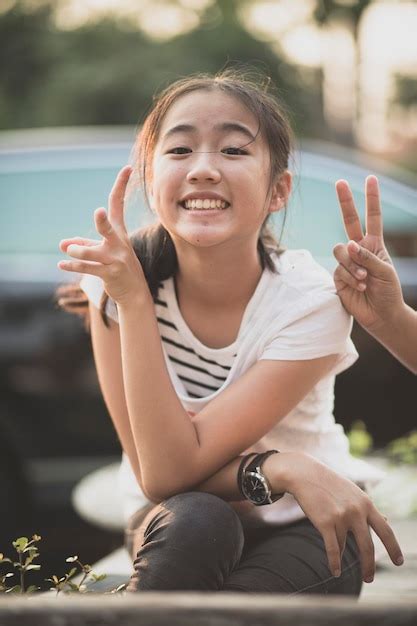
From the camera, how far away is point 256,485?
6.85 ft

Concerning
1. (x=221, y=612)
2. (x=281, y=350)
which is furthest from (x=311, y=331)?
(x=221, y=612)

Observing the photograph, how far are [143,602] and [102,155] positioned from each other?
3684 mm

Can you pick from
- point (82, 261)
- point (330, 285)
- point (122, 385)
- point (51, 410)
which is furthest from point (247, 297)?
point (51, 410)

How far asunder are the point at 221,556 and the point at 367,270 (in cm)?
71

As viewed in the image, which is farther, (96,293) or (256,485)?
(96,293)

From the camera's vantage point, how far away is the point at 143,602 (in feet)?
4.00

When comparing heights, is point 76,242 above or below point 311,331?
above

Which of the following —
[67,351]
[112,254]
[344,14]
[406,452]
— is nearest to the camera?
[112,254]

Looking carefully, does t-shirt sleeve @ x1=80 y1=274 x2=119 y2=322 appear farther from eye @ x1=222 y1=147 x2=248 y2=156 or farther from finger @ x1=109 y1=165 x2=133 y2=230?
eye @ x1=222 y1=147 x2=248 y2=156

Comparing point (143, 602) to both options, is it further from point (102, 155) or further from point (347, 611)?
point (102, 155)

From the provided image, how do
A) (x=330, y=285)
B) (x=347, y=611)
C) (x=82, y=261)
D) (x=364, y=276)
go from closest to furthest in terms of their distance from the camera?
(x=347, y=611)
(x=82, y=261)
(x=364, y=276)
(x=330, y=285)

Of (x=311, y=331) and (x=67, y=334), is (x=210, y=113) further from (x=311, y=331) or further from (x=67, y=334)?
(x=67, y=334)

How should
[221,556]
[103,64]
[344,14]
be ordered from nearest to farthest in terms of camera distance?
1. [221,556]
2. [344,14]
3. [103,64]

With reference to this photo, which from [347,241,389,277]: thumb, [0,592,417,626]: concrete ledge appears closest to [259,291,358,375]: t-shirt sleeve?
[347,241,389,277]: thumb
